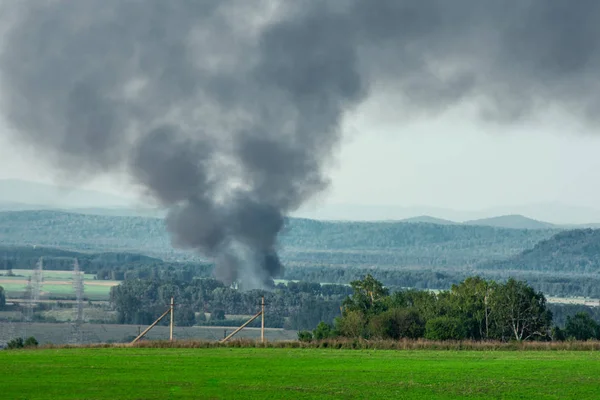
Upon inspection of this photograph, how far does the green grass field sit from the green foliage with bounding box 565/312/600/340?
73.4 feet

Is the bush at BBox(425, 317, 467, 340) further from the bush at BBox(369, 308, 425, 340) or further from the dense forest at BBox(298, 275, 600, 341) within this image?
the bush at BBox(369, 308, 425, 340)

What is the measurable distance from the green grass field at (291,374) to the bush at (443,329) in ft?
35.1

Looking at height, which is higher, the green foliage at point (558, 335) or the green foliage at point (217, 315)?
the green foliage at point (217, 315)

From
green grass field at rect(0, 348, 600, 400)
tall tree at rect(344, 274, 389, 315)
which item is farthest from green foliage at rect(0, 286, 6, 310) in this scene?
green grass field at rect(0, 348, 600, 400)

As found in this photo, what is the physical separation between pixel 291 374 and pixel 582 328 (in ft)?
141

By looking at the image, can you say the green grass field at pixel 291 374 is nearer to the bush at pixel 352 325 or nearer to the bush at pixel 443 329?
the bush at pixel 443 329

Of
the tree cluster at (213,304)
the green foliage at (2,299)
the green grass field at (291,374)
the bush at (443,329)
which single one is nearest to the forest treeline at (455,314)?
the bush at (443,329)

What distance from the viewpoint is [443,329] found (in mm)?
71375

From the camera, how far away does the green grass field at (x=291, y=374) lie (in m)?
37.8

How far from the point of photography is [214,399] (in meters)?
35.7

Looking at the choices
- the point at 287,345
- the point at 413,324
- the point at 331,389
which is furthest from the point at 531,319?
the point at 331,389

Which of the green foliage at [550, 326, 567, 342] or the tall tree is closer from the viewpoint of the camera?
the green foliage at [550, 326, 567, 342]

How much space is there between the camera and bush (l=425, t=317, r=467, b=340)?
70.5 meters

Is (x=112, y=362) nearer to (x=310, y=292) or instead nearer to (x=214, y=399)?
(x=214, y=399)
